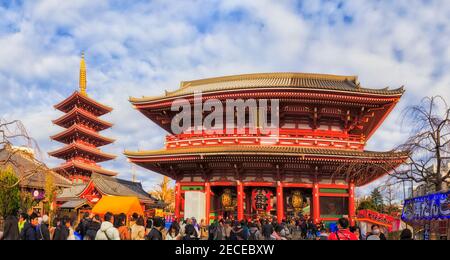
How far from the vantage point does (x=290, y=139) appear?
24.4 m

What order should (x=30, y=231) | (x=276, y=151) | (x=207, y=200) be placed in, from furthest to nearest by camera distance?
1. (x=207, y=200)
2. (x=276, y=151)
3. (x=30, y=231)

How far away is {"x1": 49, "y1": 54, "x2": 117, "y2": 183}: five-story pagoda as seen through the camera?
163 feet

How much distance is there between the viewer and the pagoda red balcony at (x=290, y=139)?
2453 centimetres

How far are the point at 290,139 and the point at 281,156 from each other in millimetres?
1934

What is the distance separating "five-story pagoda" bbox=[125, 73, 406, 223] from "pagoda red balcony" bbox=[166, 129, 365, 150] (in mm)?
61

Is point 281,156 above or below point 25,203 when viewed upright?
above

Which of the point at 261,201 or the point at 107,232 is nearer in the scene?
the point at 107,232

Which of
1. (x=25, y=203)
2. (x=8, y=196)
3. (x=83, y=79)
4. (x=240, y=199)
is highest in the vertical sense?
(x=83, y=79)

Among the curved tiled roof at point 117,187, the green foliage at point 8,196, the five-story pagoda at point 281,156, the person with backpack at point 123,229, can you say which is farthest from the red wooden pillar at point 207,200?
the person with backpack at point 123,229

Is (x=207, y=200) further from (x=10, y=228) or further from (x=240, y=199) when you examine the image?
(x=10, y=228)

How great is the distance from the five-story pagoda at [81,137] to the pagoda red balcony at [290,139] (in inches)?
1115

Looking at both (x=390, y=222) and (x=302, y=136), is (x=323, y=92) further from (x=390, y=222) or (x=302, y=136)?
(x=390, y=222)

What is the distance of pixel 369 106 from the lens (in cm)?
2506

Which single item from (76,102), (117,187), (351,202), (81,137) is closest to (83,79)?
(76,102)
